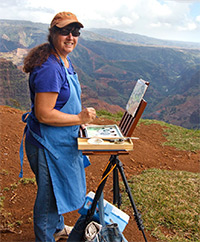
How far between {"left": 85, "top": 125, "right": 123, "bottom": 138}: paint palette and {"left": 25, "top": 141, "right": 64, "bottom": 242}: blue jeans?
0.42 m

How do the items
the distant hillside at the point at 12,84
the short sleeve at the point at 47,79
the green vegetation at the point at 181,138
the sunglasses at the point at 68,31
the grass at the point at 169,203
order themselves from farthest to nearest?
the distant hillside at the point at 12,84
the green vegetation at the point at 181,138
the grass at the point at 169,203
the sunglasses at the point at 68,31
the short sleeve at the point at 47,79

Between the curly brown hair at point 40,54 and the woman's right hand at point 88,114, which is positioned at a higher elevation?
the curly brown hair at point 40,54

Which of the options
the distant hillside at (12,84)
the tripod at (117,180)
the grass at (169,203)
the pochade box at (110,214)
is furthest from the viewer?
the distant hillside at (12,84)

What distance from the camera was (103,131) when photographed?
80.6 inches

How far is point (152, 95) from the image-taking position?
85.7m

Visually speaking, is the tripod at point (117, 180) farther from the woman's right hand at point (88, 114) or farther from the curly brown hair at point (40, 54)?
the curly brown hair at point (40, 54)

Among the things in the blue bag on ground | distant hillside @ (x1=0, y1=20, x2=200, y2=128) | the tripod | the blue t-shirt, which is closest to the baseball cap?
the blue t-shirt

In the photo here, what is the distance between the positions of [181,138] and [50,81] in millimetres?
6595

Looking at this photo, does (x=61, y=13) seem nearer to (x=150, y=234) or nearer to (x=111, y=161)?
(x=111, y=161)

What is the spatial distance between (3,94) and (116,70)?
69.7 m

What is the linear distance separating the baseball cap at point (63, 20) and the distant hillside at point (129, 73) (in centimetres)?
5506

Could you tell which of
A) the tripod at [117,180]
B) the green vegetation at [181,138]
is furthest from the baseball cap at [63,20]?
the green vegetation at [181,138]

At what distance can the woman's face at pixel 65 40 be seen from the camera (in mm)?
1755

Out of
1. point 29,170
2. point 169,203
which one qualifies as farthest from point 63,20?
point 29,170
